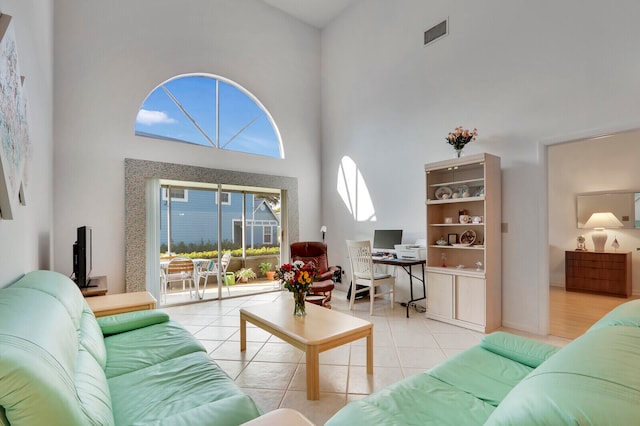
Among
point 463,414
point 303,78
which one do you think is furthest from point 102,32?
point 463,414

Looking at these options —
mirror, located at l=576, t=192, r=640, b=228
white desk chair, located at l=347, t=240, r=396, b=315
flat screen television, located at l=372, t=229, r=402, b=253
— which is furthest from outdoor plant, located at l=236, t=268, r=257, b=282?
mirror, located at l=576, t=192, r=640, b=228

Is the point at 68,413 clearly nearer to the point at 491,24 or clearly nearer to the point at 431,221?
the point at 431,221

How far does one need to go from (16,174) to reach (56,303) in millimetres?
832

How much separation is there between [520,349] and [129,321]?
9.04 ft

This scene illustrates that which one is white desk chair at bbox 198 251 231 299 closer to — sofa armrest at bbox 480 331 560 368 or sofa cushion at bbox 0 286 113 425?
sofa cushion at bbox 0 286 113 425

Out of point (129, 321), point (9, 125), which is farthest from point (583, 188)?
point (9, 125)

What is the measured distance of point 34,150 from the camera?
8.85ft

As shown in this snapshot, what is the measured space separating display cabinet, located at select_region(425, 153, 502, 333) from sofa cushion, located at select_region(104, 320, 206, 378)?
10.3 feet

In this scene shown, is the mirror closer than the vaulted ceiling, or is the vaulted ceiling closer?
the mirror

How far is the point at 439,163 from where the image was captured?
414cm

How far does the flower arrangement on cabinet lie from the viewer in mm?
3986

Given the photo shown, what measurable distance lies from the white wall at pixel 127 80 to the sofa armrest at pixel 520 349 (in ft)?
15.0

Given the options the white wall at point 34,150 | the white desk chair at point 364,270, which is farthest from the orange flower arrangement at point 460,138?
the white wall at point 34,150

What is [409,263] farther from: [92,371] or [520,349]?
[92,371]
